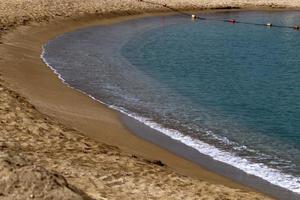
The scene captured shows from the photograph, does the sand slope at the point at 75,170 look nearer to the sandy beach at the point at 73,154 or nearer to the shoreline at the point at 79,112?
the sandy beach at the point at 73,154

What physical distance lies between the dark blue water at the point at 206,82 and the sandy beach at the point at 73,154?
4.79ft

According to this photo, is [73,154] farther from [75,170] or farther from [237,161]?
[237,161]

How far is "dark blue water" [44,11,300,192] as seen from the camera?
17316mm

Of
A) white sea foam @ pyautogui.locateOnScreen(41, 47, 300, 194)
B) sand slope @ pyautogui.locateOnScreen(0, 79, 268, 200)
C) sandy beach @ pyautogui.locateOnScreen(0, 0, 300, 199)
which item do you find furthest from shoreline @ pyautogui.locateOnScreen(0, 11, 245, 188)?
white sea foam @ pyautogui.locateOnScreen(41, 47, 300, 194)

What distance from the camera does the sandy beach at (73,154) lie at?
968cm

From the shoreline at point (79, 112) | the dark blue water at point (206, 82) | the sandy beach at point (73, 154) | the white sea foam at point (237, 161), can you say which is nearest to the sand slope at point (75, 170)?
the sandy beach at point (73, 154)

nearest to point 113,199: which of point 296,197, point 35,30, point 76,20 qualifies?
point 296,197

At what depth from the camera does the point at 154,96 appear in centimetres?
2275

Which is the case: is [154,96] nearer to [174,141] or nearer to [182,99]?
[182,99]

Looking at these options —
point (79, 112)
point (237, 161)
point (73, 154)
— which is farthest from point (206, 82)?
point (73, 154)

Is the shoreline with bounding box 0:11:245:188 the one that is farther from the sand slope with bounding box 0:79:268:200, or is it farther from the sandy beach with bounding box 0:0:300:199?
the sand slope with bounding box 0:79:268:200

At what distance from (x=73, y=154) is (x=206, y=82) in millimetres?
13439

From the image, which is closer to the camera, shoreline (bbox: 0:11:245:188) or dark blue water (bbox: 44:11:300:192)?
shoreline (bbox: 0:11:245:188)

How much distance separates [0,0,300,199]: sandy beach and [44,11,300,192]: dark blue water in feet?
4.79
